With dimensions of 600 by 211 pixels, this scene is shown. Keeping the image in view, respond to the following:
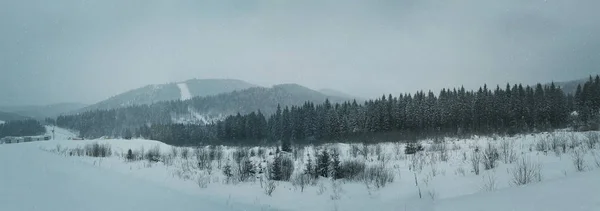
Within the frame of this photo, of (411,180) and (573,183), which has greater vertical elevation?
(573,183)

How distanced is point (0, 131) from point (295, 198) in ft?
639

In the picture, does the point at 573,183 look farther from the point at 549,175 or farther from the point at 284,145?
the point at 284,145

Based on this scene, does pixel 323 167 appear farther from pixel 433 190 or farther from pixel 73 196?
pixel 73 196

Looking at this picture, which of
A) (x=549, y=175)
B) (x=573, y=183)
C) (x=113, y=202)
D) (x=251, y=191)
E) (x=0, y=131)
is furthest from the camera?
(x=0, y=131)

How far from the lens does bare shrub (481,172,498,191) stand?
7.51 meters

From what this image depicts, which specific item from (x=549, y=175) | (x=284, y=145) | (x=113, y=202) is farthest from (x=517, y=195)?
(x=284, y=145)

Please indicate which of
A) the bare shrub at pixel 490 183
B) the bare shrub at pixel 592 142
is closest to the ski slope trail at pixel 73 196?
the bare shrub at pixel 490 183

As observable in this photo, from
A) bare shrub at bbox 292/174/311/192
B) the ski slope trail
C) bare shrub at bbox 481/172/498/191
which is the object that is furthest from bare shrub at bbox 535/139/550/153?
the ski slope trail

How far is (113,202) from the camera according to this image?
5844 mm

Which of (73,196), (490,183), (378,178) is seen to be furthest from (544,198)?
(73,196)

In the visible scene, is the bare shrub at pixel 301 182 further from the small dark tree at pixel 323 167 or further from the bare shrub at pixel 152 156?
the bare shrub at pixel 152 156

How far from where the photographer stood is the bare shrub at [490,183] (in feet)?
24.6

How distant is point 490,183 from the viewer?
26.0 feet

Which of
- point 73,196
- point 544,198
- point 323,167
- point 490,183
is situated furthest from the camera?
point 323,167
